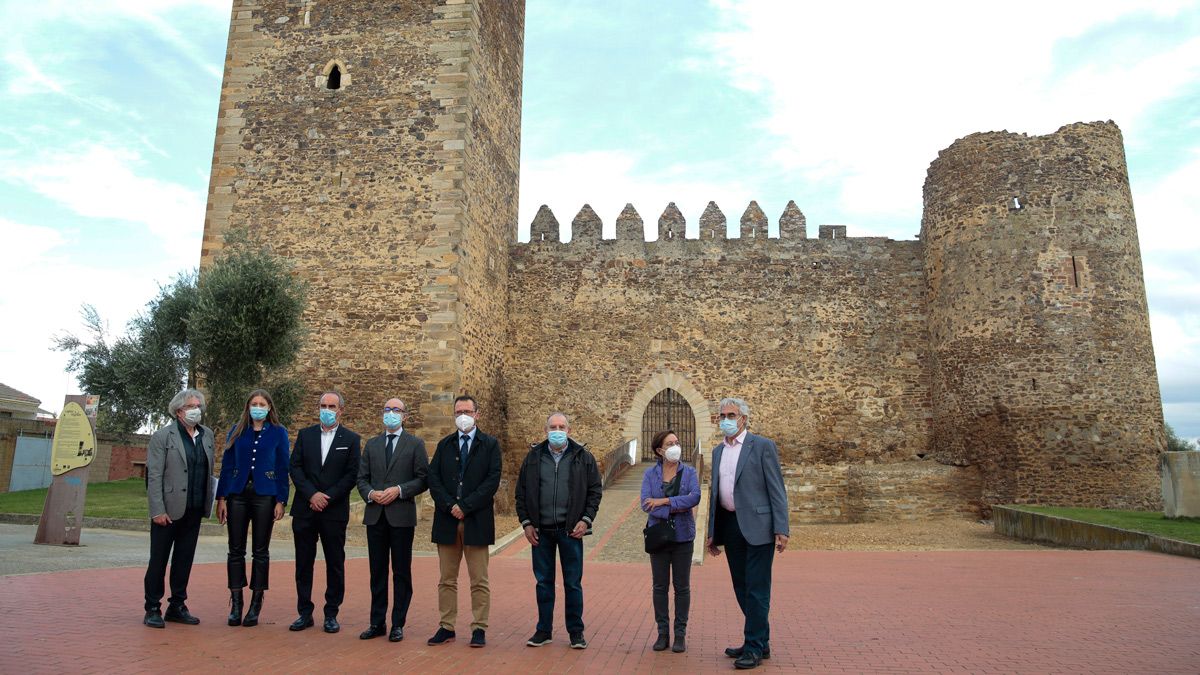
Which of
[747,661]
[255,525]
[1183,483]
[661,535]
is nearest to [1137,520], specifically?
[1183,483]

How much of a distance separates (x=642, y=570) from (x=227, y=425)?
8.47 meters

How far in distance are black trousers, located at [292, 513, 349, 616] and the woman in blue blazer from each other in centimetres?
23

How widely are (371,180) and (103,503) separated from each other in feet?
24.4

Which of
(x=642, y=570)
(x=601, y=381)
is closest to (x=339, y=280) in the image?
(x=601, y=381)

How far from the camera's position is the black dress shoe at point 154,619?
533 cm

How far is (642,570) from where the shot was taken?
9.77 meters

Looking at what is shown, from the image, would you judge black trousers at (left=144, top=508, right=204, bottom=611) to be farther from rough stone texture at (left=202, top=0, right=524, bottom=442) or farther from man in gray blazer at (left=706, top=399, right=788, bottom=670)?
rough stone texture at (left=202, top=0, right=524, bottom=442)

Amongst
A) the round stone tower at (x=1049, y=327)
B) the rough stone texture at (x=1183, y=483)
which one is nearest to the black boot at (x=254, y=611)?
the rough stone texture at (x=1183, y=483)

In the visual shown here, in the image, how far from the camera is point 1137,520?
12.6 m

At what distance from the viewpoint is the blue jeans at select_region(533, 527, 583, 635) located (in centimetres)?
529

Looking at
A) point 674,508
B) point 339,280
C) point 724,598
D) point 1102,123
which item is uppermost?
point 1102,123

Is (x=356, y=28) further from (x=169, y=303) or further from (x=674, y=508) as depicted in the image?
(x=674, y=508)

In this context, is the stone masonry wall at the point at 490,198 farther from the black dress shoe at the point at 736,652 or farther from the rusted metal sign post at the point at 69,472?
the black dress shoe at the point at 736,652

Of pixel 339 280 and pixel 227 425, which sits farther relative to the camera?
pixel 339 280
